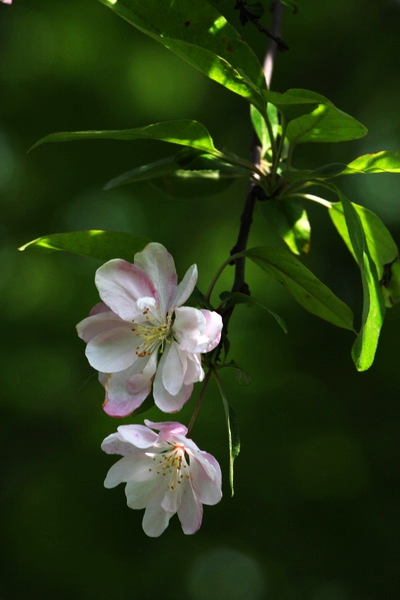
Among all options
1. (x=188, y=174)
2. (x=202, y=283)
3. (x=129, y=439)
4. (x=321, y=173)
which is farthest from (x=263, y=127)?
(x=202, y=283)

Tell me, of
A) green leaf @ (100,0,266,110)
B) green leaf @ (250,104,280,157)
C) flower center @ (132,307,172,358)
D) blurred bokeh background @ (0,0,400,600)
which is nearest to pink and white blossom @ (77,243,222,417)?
flower center @ (132,307,172,358)

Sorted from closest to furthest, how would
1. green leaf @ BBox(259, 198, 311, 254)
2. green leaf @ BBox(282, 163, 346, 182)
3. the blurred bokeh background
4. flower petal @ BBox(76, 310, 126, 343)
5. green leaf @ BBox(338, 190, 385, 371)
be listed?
green leaf @ BBox(338, 190, 385, 371)
flower petal @ BBox(76, 310, 126, 343)
green leaf @ BBox(282, 163, 346, 182)
green leaf @ BBox(259, 198, 311, 254)
the blurred bokeh background

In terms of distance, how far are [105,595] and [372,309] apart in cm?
448

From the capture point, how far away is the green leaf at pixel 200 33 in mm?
1070

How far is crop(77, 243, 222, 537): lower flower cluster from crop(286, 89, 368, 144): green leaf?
29 cm

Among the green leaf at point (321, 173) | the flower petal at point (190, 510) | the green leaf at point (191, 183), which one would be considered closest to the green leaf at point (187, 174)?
the green leaf at point (191, 183)

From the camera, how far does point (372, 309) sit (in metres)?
1.11

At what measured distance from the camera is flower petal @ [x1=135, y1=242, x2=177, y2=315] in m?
1.10

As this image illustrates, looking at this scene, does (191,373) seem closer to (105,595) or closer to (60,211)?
(60,211)

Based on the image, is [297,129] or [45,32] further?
[45,32]

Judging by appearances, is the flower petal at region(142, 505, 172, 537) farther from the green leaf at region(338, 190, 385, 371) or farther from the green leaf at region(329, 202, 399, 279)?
the green leaf at region(329, 202, 399, 279)

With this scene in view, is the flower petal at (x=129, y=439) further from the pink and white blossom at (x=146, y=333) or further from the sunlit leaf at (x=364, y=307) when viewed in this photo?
the sunlit leaf at (x=364, y=307)

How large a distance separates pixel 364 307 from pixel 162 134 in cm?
36

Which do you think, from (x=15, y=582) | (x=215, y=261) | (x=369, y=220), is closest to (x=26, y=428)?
(x=15, y=582)
